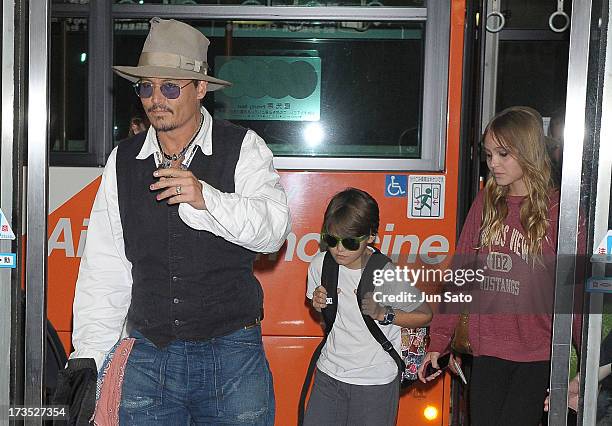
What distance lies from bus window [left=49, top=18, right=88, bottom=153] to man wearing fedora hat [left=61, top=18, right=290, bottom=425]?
39.4 inches

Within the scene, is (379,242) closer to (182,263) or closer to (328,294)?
(328,294)

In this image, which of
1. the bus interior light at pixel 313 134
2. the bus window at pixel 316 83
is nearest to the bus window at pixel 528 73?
the bus window at pixel 316 83

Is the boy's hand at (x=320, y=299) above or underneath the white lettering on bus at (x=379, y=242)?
underneath

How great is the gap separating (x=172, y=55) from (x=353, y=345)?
1.39 m

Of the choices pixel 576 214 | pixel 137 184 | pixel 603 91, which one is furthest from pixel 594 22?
pixel 137 184

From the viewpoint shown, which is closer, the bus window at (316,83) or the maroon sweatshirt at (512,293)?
the maroon sweatshirt at (512,293)

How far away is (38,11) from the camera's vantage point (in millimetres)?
2822

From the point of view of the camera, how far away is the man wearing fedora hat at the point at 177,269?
2.82m

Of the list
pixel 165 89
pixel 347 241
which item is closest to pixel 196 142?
pixel 165 89

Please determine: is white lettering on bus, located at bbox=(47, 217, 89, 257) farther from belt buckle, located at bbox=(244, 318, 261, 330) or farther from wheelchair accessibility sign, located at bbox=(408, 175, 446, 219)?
wheelchair accessibility sign, located at bbox=(408, 175, 446, 219)

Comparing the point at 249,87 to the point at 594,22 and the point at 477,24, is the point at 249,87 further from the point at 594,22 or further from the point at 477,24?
the point at 594,22

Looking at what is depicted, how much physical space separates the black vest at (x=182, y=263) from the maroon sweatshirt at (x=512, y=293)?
36.1 inches

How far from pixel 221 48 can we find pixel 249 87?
0.20 m
